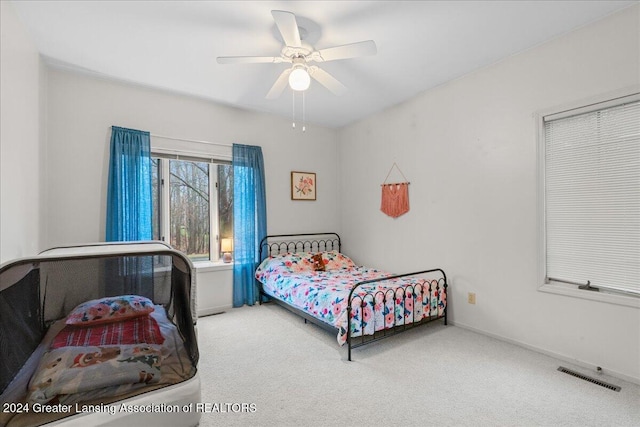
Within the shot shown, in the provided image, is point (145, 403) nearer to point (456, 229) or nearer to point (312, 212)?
point (456, 229)

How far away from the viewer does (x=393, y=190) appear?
13.4 feet

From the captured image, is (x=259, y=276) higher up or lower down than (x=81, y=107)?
lower down

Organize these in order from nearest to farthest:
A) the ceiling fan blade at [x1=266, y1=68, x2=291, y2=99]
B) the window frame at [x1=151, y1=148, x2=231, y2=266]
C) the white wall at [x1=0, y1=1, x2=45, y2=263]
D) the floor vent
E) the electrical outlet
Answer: the white wall at [x1=0, y1=1, x2=45, y2=263] < the floor vent < the ceiling fan blade at [x1=266, y1=68, x2=291, y2=99] < the electrical outlet < the window frame at [x1=151, y1=148, x2=231, y2=266]

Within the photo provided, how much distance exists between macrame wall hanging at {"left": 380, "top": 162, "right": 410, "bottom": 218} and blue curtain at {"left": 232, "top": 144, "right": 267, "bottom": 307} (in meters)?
1.71

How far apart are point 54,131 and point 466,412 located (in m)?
4.32

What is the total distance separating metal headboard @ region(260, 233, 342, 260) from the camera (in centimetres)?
440

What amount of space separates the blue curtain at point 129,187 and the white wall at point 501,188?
118 inches

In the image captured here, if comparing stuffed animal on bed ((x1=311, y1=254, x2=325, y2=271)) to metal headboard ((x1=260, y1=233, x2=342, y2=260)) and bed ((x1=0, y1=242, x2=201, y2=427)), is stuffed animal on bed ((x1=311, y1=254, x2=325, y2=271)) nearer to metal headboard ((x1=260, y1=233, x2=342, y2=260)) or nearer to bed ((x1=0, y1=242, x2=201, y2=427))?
metal headboard ((x1=260, y1=233, x2=342, y2=260))

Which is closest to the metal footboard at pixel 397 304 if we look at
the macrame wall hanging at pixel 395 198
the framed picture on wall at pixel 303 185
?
the macrame wall hanging at pixel 395 198

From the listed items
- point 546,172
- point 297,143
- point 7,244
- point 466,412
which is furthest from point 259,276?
point 546,172

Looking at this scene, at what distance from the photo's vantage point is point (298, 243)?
4.72 meters

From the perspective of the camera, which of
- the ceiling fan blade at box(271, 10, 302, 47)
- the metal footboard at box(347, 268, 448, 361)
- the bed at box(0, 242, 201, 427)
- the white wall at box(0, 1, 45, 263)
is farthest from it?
the metal footboard at box(347, 268, 448, 361)

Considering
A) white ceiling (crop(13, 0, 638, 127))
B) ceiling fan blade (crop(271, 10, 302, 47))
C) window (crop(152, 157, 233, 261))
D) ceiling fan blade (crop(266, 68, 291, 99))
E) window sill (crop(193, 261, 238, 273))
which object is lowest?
window sill (crop(193, 261, 238, 273))

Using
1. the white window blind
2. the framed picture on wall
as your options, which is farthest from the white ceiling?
the framed picture on wall
